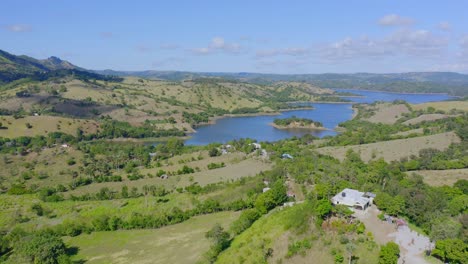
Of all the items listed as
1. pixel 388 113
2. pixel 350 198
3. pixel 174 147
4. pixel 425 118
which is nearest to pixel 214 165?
pixel 174 147

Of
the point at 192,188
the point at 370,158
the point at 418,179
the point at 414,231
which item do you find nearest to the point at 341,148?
the point at 370,158

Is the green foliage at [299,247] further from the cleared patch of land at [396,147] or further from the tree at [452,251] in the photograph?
the cleared patch of land at [396,147]

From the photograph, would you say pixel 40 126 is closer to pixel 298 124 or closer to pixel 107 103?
pixel 107 103

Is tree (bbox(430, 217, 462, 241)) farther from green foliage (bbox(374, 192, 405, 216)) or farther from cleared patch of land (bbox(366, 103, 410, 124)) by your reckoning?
cleared patch of land (bbox(366, 103, 410, 124))

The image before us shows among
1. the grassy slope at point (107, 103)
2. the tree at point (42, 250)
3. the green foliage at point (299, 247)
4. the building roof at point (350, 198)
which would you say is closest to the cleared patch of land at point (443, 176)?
the building roof at point (350, 198)

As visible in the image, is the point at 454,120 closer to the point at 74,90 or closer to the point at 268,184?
the point at 268,184

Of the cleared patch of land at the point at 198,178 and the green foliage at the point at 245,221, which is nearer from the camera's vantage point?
the green foliage at the point at 245,221
